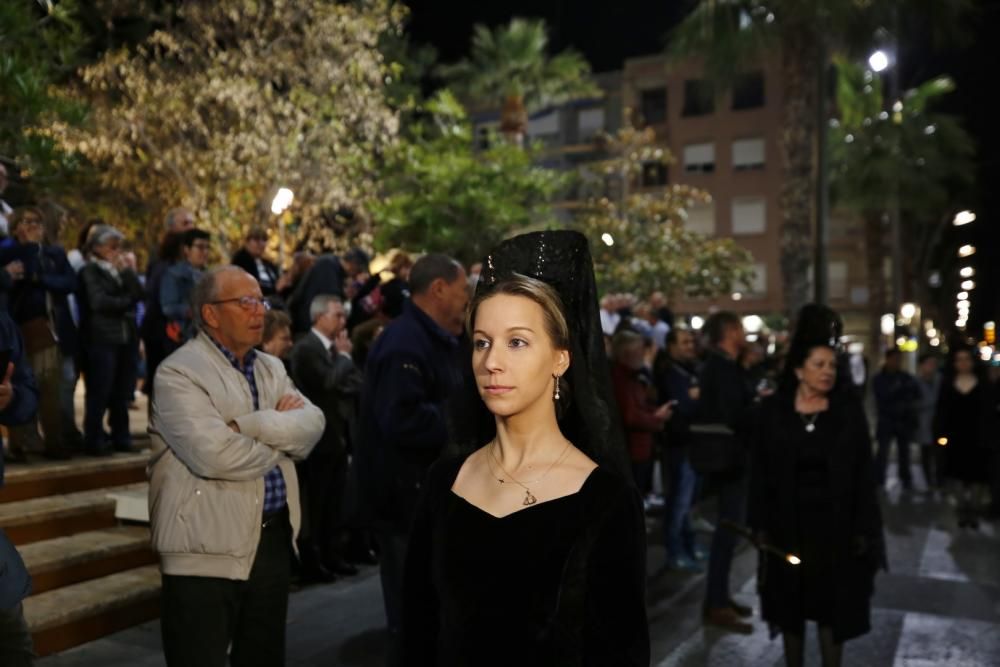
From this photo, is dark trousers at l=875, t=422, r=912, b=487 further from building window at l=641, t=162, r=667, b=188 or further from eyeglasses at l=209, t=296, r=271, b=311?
building window at l=641, t=162, r=667, b=188

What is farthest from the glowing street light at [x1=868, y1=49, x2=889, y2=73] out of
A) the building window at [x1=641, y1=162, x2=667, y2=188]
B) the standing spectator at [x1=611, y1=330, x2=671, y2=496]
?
the building window at [x1=641, y1=162, x2=667, y2=188]

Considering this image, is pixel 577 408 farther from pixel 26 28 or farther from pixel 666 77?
pixel 666 77

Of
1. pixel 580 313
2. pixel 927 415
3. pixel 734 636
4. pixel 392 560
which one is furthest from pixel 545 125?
pixel 580 313

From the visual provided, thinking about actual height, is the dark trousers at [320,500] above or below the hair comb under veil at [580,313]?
below

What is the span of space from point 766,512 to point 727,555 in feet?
4.23

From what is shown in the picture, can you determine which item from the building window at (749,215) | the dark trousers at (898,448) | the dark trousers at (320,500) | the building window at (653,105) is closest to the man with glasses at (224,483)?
the dark trousers at (320,500)

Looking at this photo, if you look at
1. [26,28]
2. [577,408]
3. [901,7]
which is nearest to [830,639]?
[577,408]

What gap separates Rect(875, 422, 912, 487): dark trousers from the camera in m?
13.9

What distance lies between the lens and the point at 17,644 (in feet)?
10.5

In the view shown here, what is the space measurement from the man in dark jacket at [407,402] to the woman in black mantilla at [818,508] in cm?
201

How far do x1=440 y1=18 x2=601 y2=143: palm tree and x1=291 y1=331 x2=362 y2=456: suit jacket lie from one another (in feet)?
87.6

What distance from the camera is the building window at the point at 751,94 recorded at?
48562mm

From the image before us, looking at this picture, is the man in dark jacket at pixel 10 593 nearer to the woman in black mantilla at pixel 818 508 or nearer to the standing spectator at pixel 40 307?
the standing spectator at pixel 40 307

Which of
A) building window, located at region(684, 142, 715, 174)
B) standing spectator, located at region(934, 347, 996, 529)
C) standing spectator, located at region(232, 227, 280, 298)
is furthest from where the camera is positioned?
building window, located at region(684, 142, 715, 174)
